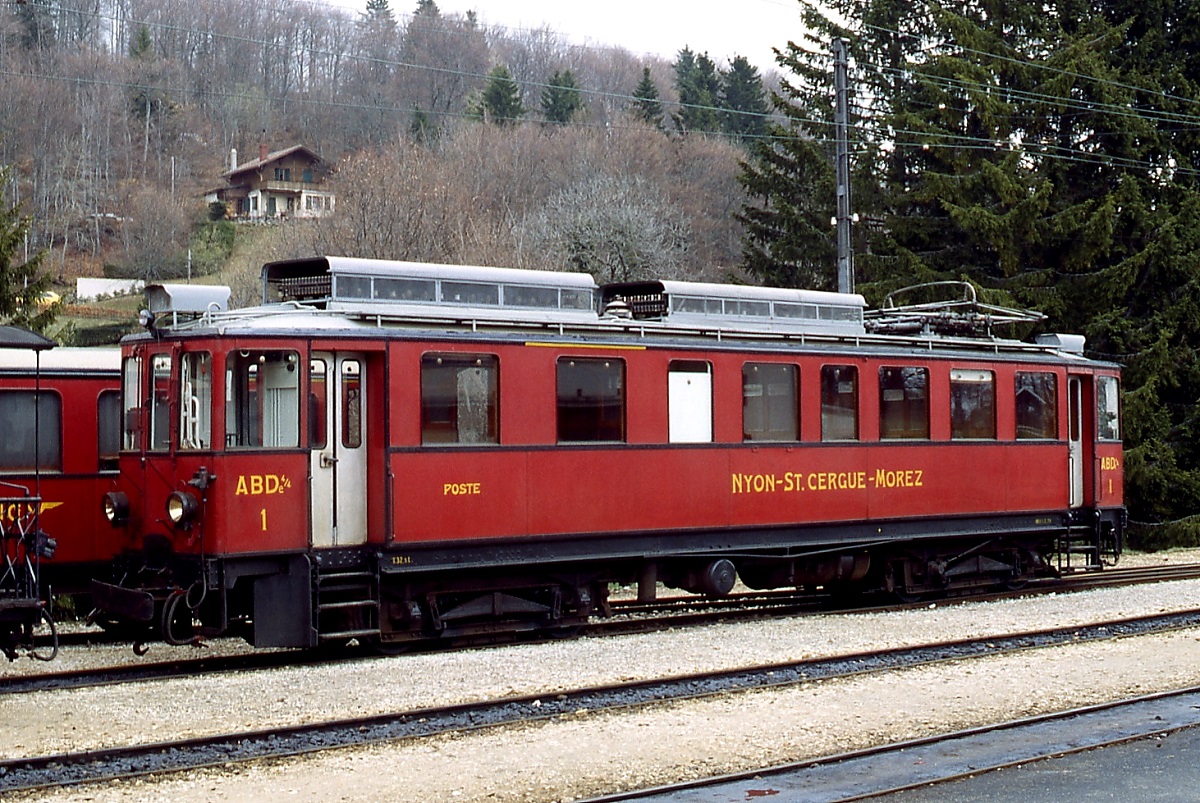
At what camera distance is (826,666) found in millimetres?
13469

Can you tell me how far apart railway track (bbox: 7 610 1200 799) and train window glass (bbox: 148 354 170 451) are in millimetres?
4351

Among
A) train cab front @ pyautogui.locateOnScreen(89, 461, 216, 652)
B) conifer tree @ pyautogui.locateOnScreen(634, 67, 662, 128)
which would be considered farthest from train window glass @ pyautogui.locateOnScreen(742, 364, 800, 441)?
conifer tree @ pyautogui.locateOnScreen(634, 67, 662, 128)

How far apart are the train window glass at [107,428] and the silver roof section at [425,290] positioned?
7.61ft

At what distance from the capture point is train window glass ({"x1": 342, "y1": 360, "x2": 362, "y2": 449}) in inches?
549

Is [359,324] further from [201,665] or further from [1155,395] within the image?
[1155,395]

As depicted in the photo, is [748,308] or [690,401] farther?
[748,308]

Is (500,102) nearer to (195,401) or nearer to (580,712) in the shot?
(195,401)

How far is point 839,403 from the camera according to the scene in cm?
1758

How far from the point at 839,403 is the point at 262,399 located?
7.25 metres

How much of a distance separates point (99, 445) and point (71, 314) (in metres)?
40.3

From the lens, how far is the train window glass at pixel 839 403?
17.4 m

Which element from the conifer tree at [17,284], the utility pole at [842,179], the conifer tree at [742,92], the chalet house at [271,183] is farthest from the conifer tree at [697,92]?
the conifer tree at [17,284]

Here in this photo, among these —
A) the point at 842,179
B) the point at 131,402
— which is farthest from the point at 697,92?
the point at 131,402

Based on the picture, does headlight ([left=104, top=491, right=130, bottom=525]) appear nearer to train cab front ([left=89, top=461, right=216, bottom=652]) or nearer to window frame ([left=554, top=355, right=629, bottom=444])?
train cab front ([left=89, top=461, right=216, bottom=652])
